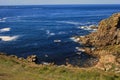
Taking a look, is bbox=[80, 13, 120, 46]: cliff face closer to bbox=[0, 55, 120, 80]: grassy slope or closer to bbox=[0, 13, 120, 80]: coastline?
bbox=[0, 13, 120, 80]: coastline

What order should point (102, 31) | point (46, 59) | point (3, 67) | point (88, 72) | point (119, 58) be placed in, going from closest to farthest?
point (88, 72) → point (3, 67) → point (119, 58) → point (46, 59) → point (102, 31)

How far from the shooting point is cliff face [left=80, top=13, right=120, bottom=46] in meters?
79.4

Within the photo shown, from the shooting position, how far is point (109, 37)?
265ft

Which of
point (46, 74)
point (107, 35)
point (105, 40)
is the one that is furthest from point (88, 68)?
point (107, 35)

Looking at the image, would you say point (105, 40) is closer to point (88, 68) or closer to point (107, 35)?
point (107, 35)

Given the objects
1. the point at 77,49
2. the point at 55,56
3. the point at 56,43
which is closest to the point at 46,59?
the point at 55,56

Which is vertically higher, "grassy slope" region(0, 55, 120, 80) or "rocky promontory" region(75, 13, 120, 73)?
"grassy slope" region(0, 55, 120, 80)

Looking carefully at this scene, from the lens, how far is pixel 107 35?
270 feet


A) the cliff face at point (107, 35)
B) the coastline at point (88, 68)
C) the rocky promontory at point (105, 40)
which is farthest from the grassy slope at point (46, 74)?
the cliff face at point (107, 35)

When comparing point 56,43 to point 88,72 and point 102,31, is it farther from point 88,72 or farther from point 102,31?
point 88,72

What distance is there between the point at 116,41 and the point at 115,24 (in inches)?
251

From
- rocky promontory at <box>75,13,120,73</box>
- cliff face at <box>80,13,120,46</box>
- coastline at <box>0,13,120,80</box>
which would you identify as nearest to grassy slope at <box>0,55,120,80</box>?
coastline at <box>0,13,120,80</box>

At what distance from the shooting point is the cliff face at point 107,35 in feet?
261

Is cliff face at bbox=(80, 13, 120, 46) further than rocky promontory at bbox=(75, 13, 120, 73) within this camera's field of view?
Yes
